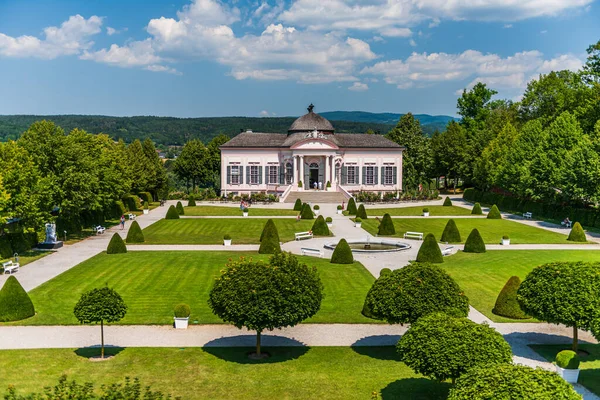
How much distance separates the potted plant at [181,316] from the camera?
20.3 metres

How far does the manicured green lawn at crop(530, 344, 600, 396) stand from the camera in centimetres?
1555

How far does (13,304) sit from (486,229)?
35486 mm

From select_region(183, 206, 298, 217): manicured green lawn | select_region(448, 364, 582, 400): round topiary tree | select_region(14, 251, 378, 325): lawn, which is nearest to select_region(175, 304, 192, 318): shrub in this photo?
select_region(14, 251, 378, 325): lawn

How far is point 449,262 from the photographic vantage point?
32.3 m

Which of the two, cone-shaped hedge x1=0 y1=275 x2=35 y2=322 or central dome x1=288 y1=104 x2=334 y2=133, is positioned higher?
central dome x1=288 y1=104 x2=334 y2=133

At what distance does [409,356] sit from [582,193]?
38524 mm

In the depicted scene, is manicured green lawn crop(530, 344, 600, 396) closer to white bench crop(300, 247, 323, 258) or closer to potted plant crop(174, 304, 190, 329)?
potted plant crop(174, 304, 190, 329)

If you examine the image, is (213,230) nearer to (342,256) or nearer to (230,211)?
(230,211)

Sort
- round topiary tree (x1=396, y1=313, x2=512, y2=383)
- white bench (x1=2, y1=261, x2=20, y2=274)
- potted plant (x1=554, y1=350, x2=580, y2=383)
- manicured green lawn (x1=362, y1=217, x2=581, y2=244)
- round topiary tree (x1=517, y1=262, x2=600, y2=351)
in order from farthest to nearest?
manicured green lawn (x1=362, y1=217, x2=581, y2=244)
white bench (x1=2, y1=261, x2=20, y2=274)
round topiary tree (x1=517, y1=262, x2=600, y2=351)
potted plant (x1=554, y1=350, x2=580, y2=383)
round topiary tree (x1=396, y1=313, x2=512, y2=383)

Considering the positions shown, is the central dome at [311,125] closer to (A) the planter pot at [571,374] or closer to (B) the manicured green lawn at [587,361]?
(B) the manicured green lawn at [587,361]

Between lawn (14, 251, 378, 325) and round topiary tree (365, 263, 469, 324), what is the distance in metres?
4.72

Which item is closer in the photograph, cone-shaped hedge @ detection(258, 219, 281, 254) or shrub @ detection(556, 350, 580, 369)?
shrub @ detection(556, 350, 580, 369)

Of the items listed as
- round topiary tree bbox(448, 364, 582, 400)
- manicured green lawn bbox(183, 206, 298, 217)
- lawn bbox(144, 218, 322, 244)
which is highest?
round topiary tree bbox(448, 364, 582, 400)

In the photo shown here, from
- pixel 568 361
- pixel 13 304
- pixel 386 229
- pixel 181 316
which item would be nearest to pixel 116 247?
pixel 13 304
